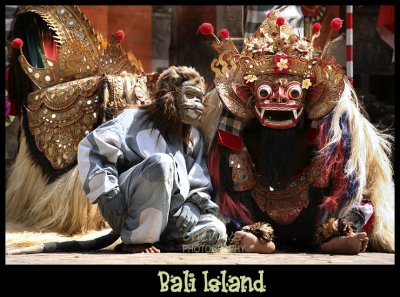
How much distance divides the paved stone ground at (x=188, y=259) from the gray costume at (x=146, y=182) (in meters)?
0.14

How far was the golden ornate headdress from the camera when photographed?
5574 mm

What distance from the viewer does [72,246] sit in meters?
4.80

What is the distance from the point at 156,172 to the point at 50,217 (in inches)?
57.8

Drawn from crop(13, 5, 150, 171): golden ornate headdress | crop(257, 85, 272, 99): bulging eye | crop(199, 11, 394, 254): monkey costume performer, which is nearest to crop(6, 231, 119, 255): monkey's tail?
crop(199, 11, 394, 254): monkey costume performer

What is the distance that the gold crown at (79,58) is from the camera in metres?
5.86

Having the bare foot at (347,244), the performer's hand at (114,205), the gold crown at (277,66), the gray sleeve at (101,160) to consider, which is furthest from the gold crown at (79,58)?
the bare foot at (347,244)

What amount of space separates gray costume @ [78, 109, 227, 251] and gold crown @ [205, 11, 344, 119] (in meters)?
0.41

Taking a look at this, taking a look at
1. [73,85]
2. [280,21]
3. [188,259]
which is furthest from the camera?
[73,85]

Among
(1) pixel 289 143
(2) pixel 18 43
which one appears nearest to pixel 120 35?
(2) pixel 18 43

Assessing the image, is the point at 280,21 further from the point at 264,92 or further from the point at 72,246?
the point at 72,246

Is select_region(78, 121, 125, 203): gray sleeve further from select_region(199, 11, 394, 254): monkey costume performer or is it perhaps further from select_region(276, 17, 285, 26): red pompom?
select_region(276, 17, 285, 26): red pompom

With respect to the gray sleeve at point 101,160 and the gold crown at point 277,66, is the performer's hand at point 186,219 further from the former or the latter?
the gold crown at point 277,66

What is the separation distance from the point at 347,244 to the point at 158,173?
1.07 m

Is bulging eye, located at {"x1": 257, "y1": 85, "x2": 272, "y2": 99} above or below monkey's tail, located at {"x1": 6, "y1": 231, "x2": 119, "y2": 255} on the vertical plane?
above
